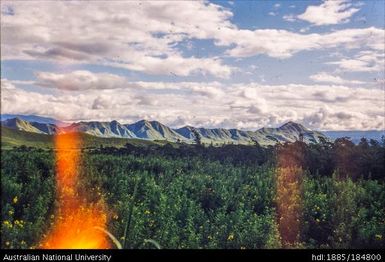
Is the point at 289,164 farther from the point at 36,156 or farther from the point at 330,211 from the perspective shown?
the point at 36,156

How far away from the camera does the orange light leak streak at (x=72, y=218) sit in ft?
29.7

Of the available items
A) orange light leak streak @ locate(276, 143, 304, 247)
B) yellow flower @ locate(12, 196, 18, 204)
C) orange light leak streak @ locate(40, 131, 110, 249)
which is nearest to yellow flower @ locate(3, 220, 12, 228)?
yellow flower @ locate(12, 196, 18, 204)

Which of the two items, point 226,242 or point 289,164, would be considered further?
point 289,164

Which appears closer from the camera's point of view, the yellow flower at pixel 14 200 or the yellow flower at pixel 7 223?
the yellow flower at pixel 7 223

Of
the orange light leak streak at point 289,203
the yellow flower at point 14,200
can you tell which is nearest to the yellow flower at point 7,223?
the yellow flower at point 14,200

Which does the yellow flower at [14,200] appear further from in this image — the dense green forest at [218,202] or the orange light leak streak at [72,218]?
the orange light leak streak at [72,218]

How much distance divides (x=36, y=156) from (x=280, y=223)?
621 cm

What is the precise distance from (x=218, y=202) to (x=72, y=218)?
4.19m

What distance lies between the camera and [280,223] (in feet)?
37.2

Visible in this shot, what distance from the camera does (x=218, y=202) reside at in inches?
488

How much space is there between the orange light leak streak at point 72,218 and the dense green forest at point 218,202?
187 mm

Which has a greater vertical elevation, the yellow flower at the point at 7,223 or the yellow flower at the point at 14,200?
the yellow flower at the point at 14,200

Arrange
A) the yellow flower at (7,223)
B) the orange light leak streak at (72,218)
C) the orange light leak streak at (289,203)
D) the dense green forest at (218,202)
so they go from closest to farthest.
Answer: the yellow flower at (7,223), the orange light leak streak at (72,218), the dense green forest at (218,202), the orange light leak streak at (289,203)
